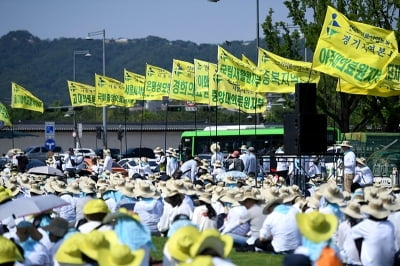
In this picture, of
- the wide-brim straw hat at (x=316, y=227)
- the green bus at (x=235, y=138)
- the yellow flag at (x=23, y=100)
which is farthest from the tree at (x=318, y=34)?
the wide-brim straw hat at (x=316, y=227)

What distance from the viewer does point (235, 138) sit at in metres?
46.0

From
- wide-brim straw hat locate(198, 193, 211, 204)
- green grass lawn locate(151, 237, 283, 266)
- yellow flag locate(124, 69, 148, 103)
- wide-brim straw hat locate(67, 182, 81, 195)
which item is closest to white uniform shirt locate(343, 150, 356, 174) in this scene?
wide-brim straw hat locate(67, 182, 81, 195)

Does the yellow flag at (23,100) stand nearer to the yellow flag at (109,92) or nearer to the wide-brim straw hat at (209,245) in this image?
the yellow flag at (109,92)

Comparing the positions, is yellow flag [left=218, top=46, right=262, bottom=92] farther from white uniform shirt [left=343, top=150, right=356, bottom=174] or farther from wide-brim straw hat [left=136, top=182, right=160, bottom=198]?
wide-brim straw hat [left=136, top=182, right=160, bottom=198]

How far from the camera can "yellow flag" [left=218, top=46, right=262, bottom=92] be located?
110 ft

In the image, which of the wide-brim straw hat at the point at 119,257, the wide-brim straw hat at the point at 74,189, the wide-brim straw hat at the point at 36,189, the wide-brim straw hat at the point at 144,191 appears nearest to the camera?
the wide-brim straw hat at the point at 119,257

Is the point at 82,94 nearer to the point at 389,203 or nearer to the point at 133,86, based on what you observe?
the point at 133,86

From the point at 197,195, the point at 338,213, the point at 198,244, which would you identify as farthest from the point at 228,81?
the point at 198,244

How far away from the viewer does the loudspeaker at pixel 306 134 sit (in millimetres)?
23594

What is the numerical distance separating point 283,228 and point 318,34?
28219 millimetres

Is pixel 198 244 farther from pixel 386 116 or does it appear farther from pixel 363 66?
pixel 386 116

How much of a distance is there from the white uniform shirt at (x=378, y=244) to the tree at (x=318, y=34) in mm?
27884

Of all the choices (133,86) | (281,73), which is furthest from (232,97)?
(133,86)

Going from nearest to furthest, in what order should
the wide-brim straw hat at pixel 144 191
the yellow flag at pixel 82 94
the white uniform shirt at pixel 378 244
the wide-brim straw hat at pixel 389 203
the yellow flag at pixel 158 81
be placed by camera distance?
the white uniform shirt at pixel 378 244 < the wide-brim straw hat at pixel 389 203 < the wide-brim straw hat at pixel 144 191 < the yellow flag at pixel 158 81 < the yellow flag at pixel 82 94
